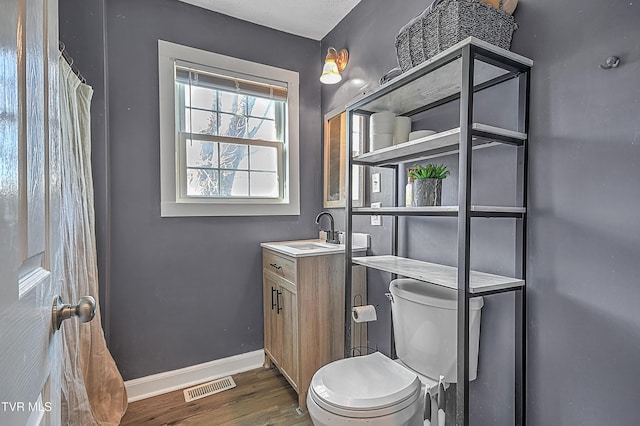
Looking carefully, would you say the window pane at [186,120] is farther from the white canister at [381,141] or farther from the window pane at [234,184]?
the white canister at [381,141]

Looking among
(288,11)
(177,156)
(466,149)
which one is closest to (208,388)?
(177,156)

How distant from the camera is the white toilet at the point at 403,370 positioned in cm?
117

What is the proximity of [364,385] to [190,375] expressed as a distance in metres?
1.38

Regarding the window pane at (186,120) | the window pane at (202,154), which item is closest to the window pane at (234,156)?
the window pane at (202,154)

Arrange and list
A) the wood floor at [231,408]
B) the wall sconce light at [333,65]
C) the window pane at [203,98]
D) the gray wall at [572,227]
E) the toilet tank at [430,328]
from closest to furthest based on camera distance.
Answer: the gray wall at [572,227], the toilet tank at [430,328], the wood floor at [231,408], the wall sconce light at [333,65], the window pane at [203,98]

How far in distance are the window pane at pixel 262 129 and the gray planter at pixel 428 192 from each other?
1412 mm

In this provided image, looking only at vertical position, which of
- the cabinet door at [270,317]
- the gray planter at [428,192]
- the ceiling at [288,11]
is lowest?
the cabinet door at [270,317]

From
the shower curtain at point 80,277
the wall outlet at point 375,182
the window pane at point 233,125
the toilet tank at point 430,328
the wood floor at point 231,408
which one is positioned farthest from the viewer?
the window pane at point 233,125

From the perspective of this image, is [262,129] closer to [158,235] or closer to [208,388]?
[158,235]

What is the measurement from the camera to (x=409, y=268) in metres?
1.48

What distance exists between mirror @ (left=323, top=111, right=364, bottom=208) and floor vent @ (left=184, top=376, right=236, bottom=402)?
1.39 m

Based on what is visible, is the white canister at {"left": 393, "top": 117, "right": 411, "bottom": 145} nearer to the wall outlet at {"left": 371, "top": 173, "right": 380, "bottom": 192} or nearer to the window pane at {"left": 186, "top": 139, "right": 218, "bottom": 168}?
the wall outlet at {"left": 371, "top": 173, "right": 380, "bottom": 192}

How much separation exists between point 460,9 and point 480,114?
44 cm

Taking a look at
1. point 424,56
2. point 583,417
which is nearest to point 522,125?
point 424,56
